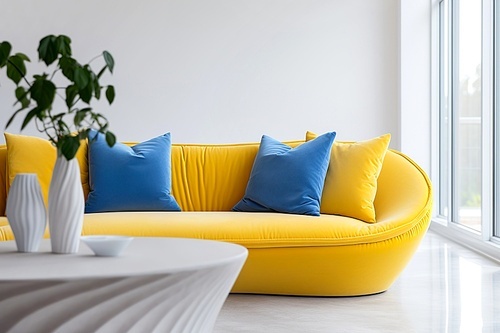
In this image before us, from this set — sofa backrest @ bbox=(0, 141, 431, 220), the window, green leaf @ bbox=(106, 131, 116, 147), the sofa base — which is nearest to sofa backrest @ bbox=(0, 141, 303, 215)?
sofa backrest @ bbox=(0, 141, 431, 220)

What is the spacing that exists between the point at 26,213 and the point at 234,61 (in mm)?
4348

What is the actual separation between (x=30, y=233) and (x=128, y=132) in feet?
13.7

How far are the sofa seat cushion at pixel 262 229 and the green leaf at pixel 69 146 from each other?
1.29m

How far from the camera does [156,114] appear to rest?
6.51 m

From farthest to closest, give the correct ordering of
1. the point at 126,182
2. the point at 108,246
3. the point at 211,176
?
1. the point at 211,176
2. the point at 126,182
3. the point at 108,246

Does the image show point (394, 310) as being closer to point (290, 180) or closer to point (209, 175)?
point (290, 180)

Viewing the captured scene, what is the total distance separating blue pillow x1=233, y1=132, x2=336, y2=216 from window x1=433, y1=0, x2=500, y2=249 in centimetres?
153

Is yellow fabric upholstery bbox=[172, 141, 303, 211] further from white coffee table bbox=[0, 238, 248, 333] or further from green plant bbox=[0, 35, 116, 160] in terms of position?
white coffee table bbox=[0, 238, 248, 333]

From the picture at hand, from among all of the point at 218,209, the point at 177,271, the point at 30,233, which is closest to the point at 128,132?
the point at 218,209

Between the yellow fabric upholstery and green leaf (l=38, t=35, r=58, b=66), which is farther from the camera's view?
the yellow fabric upholstery

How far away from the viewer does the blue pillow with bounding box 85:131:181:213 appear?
4.08m

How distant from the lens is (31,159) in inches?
164

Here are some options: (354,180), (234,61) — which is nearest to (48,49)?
(354,180)

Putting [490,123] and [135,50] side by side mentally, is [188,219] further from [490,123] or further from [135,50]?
[135,50]
